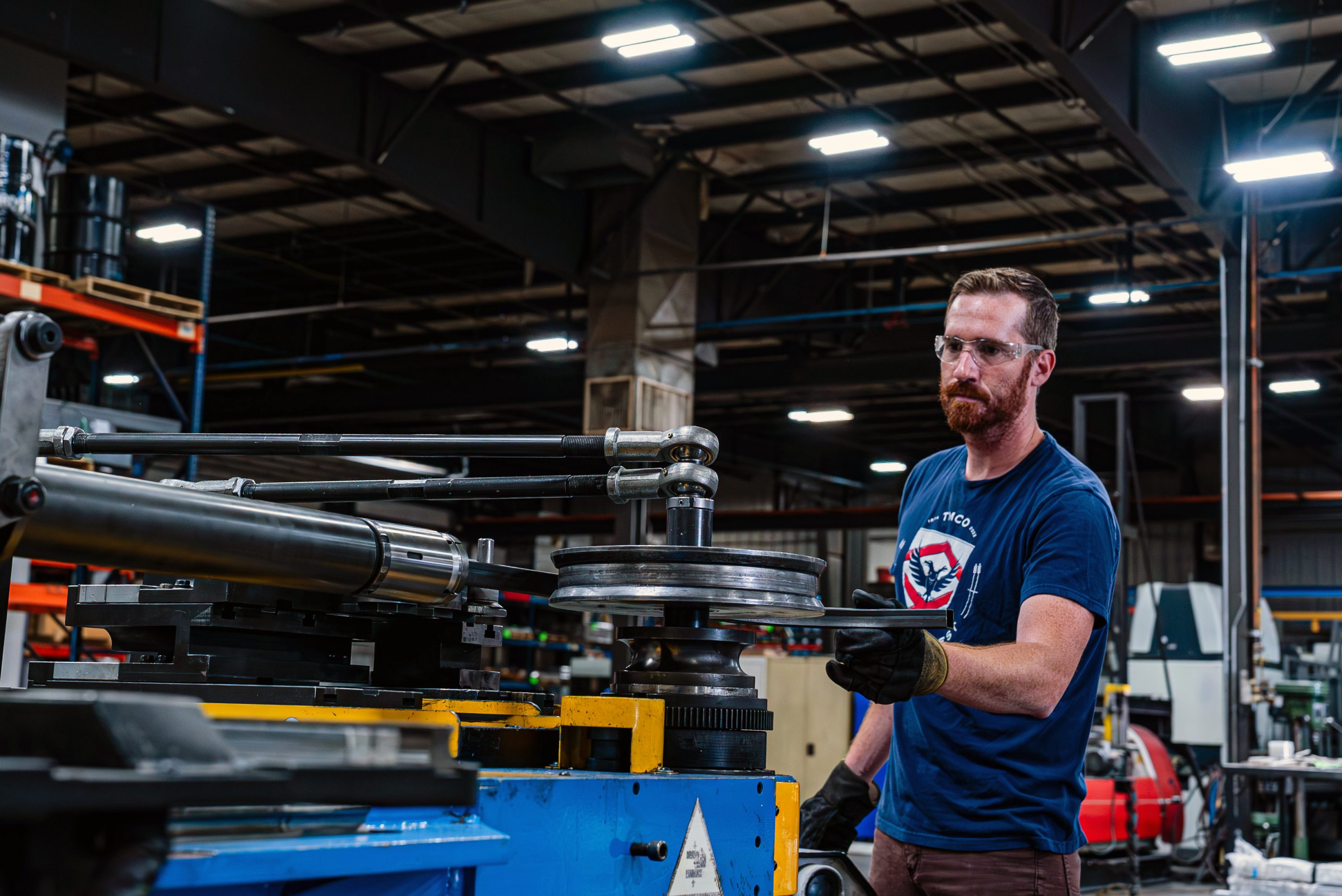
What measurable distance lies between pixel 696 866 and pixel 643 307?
34.3 feet

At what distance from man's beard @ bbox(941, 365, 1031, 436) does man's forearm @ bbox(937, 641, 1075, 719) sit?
0.44 m

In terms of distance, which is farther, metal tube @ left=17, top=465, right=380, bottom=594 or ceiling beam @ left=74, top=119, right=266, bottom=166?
ceiling beam @ left=74, top=119, right=266, bottom=166

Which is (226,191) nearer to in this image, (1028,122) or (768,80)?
(768,80)

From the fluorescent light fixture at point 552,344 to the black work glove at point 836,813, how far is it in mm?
12216

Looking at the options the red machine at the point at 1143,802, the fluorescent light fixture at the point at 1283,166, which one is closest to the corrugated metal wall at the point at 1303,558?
the red machine at the point at 1143,802

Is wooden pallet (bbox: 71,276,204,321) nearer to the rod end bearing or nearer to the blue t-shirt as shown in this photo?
the blue t-shirt

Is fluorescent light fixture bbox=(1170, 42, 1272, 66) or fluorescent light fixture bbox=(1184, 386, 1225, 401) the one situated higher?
fluorescent light fixture bbox=(1170, 42, 1272, 66)

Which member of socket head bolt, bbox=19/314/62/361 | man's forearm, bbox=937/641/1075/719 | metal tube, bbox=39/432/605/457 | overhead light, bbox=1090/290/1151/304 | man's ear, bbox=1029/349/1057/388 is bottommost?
man's forearm, bbox=937/641/1075/719

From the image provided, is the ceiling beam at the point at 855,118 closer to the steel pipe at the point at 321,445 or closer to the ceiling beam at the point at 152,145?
the ceiling beam at the point at 152,145

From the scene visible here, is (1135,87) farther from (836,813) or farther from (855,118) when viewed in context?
(836,813)

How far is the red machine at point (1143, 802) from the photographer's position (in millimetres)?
9000

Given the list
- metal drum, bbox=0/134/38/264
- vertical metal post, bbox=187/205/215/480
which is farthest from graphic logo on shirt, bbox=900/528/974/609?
metal drum, bbox=0/134/38/264

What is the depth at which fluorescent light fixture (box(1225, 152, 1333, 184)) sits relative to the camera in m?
9.14

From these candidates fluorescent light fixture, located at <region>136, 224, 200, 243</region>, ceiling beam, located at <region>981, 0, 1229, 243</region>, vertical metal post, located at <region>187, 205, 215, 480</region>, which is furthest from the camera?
fluorescent light fixture, located at <region>136, 224, 200, 243</region>
